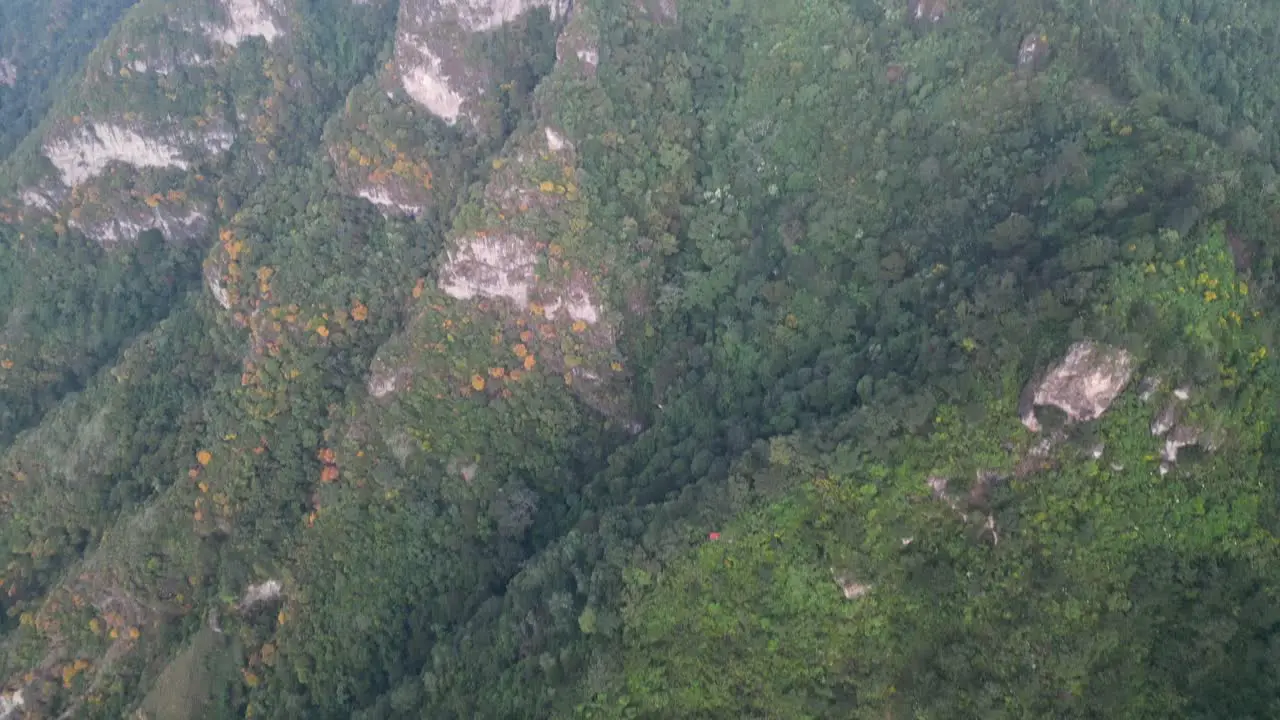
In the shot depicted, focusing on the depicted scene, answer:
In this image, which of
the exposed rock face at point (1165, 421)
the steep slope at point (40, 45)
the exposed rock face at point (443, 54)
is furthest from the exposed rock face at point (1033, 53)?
the steep slope at point (40, 45)

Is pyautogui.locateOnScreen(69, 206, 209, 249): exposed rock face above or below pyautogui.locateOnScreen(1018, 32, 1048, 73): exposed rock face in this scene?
below

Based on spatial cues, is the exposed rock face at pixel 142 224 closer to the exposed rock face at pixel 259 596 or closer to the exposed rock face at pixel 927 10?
the exposed rock face at pixel 259 596

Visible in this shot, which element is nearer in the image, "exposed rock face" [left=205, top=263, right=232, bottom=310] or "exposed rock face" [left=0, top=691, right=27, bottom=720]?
"exposed rock face" [left=0, top=691, right=27, bottom=720]

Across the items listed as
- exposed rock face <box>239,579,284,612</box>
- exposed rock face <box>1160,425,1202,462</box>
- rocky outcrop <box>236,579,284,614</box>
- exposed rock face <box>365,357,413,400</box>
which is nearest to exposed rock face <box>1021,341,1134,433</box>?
exposed rock face <box>1160,425,1202,462</box>

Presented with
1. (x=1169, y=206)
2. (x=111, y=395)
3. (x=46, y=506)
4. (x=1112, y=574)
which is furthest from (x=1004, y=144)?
(x=46, y=506)

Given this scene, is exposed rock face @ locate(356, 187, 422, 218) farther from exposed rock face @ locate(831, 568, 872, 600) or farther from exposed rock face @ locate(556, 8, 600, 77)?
exposed rock face @ locate(831, 568, 872, 600)

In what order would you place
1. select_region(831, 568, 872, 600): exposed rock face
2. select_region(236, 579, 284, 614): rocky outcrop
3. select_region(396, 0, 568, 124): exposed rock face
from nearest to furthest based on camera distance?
select_region(831, 568, 872, 600): exposed rock face < select_region(236, 579, 284, 614): rocky outcrop < select_region(396, 0, 568, 124): exposed rock face

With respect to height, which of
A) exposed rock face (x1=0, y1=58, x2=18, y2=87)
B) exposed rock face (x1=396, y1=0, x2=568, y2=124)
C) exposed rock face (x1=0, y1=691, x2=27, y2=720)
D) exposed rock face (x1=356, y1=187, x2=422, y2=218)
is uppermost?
exposed rock face (x1=396, y1=0, x2=568, y2=124)

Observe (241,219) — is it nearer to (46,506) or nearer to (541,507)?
(46,506)
